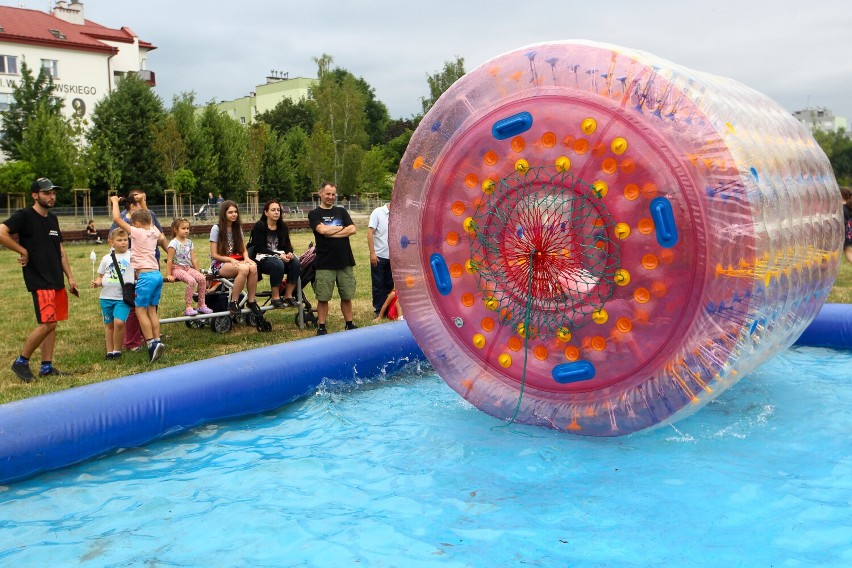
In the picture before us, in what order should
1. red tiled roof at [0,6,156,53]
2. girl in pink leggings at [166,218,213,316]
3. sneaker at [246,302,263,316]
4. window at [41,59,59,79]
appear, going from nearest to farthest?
1. girl in pink leggings at [166,218,213,316]
2. sneaker at [246,302,263,316]
3. red tiled roof at [0,6,156,53]
4. window at [41,59,59,79]

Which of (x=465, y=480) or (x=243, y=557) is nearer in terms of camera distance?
(x=243, y=557)

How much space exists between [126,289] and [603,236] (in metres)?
4.52

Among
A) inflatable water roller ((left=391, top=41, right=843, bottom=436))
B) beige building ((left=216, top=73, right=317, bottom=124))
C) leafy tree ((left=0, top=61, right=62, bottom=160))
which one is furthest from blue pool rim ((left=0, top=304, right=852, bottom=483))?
beige building ((left=216, top=73, right=317, bottom=124))

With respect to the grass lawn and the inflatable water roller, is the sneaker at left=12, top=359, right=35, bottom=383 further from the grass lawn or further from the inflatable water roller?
the inflatable water roller

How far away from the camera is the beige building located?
75331 millimetres

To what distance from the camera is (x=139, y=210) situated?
Answer: 24.8 feet

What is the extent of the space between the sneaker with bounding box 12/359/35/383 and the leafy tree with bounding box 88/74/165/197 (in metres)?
34.1

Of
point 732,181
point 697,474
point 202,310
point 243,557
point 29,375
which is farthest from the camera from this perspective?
point 202,310

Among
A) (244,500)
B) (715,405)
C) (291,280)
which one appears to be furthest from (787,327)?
(291,280)

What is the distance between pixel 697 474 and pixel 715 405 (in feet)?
4.74

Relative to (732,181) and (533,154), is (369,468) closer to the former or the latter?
(533,154)

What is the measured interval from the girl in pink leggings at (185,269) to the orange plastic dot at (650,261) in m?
5.12

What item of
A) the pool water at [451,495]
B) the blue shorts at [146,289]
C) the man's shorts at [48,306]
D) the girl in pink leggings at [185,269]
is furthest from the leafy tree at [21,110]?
the pool water at [451,495]

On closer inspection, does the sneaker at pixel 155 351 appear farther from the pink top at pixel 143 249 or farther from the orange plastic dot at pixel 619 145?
the orange plastic dot at pixel 619 145
